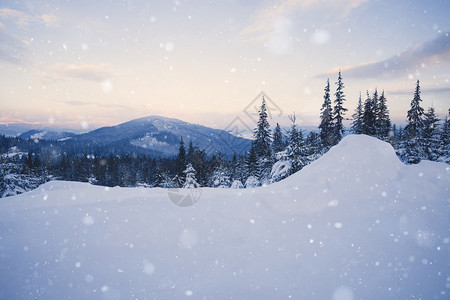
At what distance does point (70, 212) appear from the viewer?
18.1 feet

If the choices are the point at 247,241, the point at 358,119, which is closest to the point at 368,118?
the point at 358,119

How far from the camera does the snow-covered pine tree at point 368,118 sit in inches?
1239

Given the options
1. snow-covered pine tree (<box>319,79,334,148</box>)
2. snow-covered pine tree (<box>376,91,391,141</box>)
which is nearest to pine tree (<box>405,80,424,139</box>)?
snow-covered pine tree (<box>376,91,391,141</box>)

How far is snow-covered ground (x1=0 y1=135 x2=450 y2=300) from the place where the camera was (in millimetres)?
3635

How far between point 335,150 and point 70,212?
8.86 metres

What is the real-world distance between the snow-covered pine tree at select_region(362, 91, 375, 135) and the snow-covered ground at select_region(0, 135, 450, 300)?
2857 centimetres

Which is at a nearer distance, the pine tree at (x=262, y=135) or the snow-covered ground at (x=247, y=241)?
the snow-covered ground at (x=247, y=241)

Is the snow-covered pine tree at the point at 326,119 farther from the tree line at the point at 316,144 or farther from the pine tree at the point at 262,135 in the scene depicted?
the pine tree at the point at 262,135

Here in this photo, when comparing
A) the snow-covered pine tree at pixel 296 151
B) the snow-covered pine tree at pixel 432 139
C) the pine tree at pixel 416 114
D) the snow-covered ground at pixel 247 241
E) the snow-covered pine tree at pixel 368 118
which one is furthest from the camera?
the snow-covered pine tree at pixel 368 118

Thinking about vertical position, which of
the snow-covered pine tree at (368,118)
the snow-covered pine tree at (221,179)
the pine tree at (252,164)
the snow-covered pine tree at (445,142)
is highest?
the snow-covered pine tree at (368,118)

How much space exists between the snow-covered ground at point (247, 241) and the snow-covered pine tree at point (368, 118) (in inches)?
1125

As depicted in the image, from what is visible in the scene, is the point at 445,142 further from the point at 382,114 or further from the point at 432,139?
the point at 382,114

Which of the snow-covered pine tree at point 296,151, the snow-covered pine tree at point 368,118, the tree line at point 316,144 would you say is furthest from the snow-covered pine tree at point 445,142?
the snow-covered pine tree at point 296,151

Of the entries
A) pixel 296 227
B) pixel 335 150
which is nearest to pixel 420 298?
pixel 296 227
